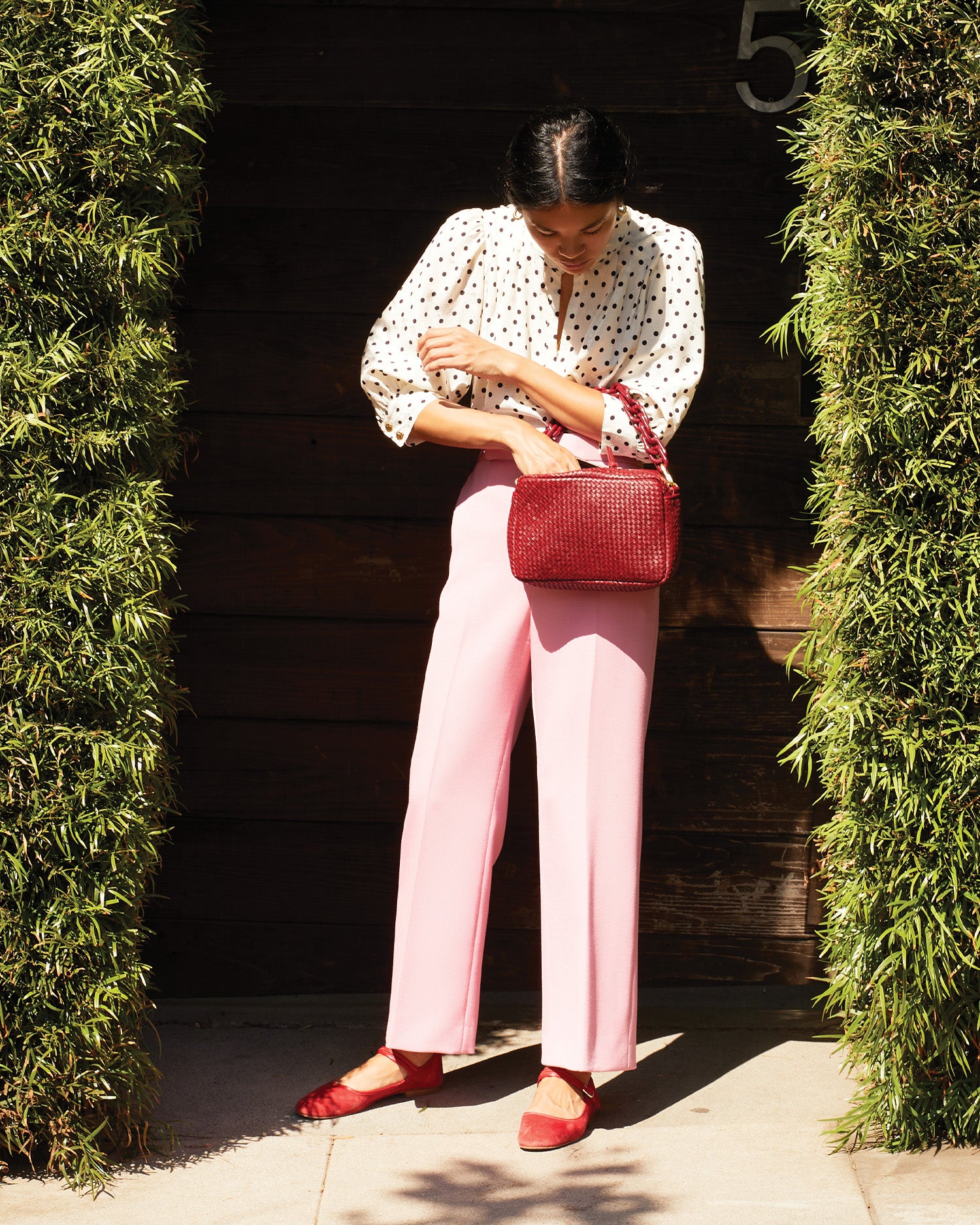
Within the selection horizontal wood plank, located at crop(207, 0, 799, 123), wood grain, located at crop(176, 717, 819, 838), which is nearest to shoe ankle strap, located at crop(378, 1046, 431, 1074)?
wood grain, located at crop(176, 717, 819, 838)

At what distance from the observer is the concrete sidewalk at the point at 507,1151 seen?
2.46 metres

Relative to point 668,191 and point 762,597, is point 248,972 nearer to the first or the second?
point 762,597

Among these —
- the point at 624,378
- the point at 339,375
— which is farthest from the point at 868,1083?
the point at 339,375

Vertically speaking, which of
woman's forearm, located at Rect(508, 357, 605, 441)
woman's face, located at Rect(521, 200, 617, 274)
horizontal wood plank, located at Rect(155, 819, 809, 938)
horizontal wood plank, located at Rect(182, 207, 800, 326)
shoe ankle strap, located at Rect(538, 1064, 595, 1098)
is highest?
horizontal wood plank, located at Rect(182, 207, 800, 326)

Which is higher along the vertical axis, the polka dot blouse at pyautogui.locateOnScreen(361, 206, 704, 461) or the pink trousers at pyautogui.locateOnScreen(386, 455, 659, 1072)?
the polka dot blouse at pyautogui.locateOnScreen(361, 206, 704, 461)

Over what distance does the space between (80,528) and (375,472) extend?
1210 mm

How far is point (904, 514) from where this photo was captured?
97.6 inches

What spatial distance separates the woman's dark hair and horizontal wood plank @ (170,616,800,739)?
53.5 inches

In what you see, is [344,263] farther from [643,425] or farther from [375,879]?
[375,879]

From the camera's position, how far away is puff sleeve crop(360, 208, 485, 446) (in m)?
2.85

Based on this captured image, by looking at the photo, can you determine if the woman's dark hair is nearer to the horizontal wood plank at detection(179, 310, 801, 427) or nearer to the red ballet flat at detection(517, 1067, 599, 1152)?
the horizontal wood plank at detection(179, 310, 801, 427)

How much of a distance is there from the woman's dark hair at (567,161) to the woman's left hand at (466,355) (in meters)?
0.30

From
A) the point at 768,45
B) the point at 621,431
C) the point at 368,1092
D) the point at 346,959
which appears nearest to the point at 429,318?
the point at 621,431

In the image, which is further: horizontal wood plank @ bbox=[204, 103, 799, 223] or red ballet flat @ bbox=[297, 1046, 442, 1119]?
horizontal wood plank @ bbox=[204, 103, 799, 223]
